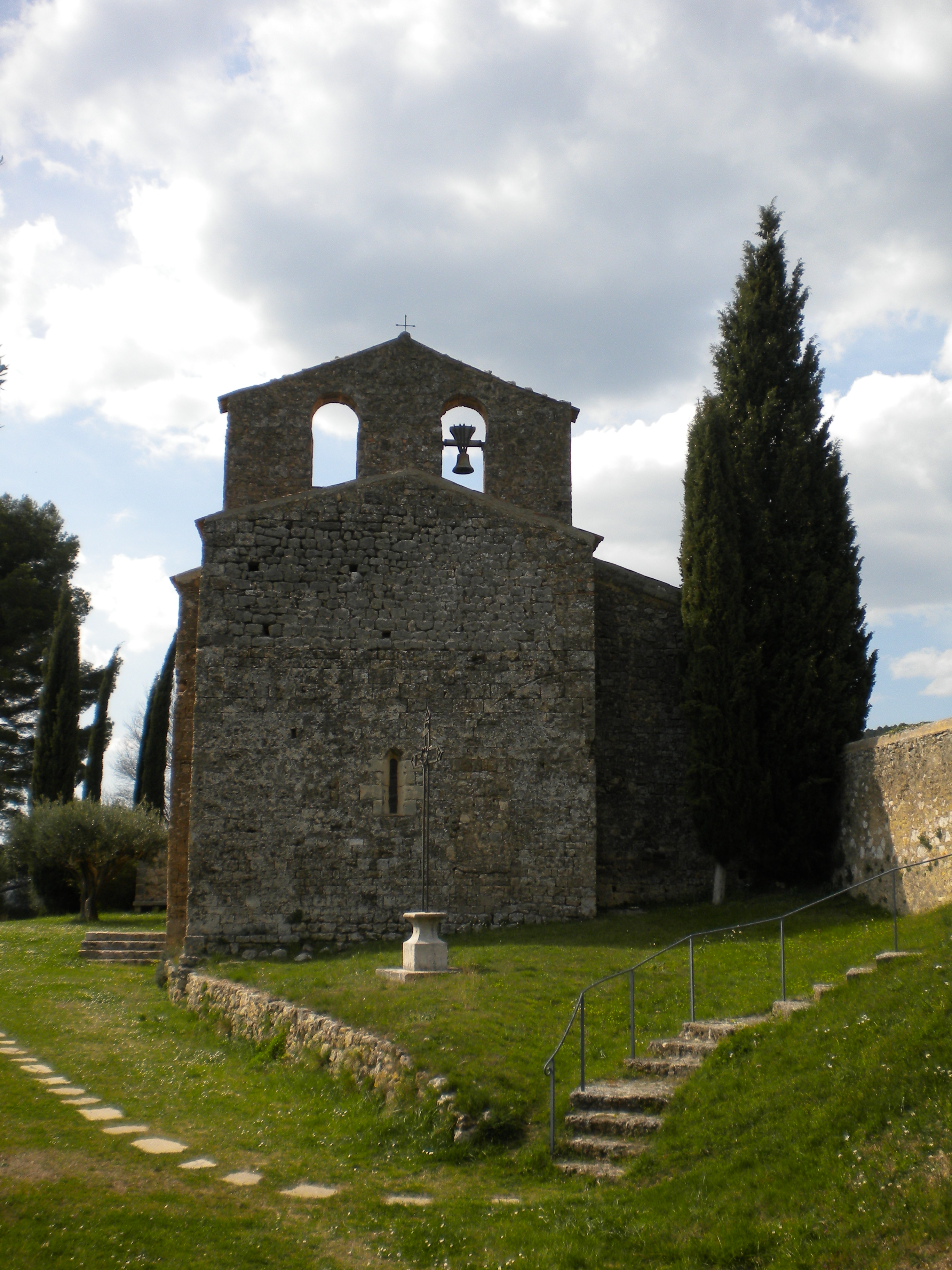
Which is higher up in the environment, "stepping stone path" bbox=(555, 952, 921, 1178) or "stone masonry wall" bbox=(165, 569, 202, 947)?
"stone masonry wall" bbox=(165, 569, 202, 947)

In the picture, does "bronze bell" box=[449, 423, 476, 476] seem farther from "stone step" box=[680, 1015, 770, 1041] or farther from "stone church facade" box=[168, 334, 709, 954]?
"stone step" box=[680, 1015, 770, 1041]

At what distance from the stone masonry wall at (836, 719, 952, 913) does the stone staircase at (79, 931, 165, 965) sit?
1187 centimetres

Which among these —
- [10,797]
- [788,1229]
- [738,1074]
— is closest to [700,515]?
[738,1074]

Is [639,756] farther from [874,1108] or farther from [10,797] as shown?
[10,797]

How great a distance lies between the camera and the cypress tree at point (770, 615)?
15461 millimetres

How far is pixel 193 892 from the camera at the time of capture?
14.7 m

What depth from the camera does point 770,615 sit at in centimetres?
1623

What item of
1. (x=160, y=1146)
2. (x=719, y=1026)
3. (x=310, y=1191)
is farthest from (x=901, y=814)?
(x=160, y=1146)

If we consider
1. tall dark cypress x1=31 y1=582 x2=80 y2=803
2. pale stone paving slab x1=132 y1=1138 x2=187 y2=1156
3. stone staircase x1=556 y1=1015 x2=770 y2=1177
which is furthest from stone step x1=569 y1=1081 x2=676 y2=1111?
tall dark cypress x1=31 y1=582 x2=80 y2=803

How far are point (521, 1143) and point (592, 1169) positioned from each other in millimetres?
780

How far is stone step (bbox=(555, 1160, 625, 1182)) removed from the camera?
6.54m

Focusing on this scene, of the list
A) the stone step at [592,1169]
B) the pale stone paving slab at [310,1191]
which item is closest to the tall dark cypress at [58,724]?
the pale stone paving slab at [310,1191]

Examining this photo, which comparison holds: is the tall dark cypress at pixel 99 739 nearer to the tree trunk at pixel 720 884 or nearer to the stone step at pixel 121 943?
the stone step at pixel 121 943

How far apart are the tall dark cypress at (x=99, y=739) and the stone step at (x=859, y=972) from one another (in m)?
27.1
